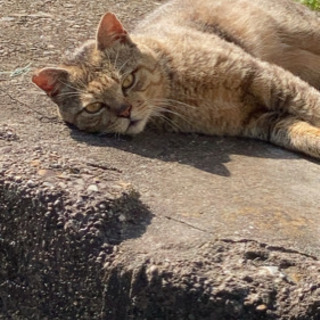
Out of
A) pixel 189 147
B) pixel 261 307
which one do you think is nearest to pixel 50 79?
pixel 189 147

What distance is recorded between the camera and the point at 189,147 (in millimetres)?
4699

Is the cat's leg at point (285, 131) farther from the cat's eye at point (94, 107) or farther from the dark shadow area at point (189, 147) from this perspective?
the cat's eye at point (94, 107)

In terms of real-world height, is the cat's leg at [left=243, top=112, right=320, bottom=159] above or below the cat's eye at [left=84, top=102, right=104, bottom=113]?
above

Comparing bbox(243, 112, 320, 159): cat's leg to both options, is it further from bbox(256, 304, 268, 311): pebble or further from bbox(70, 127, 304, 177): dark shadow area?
bbox(256, 304, 268, 311): pebble

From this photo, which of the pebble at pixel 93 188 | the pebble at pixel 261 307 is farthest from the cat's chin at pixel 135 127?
the pebble at pixel 261 307

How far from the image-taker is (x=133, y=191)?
3803mm

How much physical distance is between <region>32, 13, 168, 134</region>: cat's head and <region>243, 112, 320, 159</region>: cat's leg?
58cm

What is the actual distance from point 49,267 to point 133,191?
0.50 metres

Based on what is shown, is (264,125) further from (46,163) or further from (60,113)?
(46,163)

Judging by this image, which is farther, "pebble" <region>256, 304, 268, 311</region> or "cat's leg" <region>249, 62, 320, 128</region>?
"cat's leg" <region>249, 62, 320, 128</region>

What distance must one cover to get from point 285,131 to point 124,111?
0.92m

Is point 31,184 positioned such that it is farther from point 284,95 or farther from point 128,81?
point 284,95

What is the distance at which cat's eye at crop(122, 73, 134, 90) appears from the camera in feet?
15.8

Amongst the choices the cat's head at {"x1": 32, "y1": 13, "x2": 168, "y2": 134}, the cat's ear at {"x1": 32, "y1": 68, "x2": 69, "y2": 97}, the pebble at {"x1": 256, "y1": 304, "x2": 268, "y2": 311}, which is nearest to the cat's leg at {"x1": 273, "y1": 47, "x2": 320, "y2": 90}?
the cat's head at {"x1": 32, "y1": 13, "x2": 168, "y2": 134}
